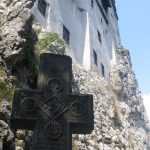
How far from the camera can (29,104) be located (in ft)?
15.7

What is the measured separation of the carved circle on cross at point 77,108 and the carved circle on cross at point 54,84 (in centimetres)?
28

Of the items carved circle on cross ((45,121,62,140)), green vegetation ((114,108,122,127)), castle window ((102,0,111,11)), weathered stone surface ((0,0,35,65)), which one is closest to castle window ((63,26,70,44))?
green vegetation ((114,108,122,127))

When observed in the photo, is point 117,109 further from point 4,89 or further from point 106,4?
point 4,89

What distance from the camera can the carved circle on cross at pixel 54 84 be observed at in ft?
16.1

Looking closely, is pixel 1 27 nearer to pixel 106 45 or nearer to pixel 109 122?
pixel 109 122

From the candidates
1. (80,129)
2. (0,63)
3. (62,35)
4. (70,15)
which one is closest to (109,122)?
(62,35)

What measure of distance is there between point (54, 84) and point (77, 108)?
443 millimetres

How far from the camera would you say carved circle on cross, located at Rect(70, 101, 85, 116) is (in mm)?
4824

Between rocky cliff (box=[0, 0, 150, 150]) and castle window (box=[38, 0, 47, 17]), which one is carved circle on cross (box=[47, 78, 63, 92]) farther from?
castle window (box=[38, 0, 47, 17])

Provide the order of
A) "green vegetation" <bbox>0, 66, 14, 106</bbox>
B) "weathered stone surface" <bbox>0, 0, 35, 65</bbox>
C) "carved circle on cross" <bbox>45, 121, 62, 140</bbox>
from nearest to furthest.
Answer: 1. "carved circle on cross" <bbox>45, 121, 62, 140</bbox>
2. "green vegetation" <bbox>0, 66, 14, 106</bbox>
3. "weathered stone surface" <bbox>0, 0, 35, 65</bbox>

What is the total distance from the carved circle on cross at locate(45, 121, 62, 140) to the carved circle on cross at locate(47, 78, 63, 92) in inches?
19.1

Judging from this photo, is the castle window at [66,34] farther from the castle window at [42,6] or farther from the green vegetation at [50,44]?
the green vegetation at [50,44]

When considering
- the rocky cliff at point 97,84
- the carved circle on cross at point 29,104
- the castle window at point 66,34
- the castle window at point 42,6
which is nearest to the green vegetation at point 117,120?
the rocky cliff at point 97,84

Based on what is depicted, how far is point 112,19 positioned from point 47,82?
1097 inches
